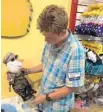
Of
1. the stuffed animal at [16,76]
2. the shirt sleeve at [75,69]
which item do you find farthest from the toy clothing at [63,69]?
the stuffed animal at [16,76]

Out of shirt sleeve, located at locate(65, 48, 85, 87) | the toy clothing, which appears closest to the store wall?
the toy clothing

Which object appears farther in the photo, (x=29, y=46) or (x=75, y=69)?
(x=29, y=46)

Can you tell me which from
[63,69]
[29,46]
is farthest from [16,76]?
[63,69]

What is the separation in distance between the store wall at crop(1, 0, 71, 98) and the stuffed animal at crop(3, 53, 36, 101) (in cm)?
11

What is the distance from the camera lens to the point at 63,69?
1.23 m

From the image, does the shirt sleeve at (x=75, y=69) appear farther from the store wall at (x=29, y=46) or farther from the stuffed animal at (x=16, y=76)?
the store wall at (x=29, y=46)

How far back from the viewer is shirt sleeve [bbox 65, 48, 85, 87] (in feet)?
3.92

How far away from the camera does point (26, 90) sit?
1575 mm

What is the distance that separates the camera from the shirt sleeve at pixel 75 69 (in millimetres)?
1193

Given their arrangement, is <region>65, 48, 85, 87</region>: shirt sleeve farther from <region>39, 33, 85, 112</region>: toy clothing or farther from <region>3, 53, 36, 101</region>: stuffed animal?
<region>3, 53, 36, 101</region>: stuffed animal

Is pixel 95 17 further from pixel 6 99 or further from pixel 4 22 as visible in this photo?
pixel 6 99

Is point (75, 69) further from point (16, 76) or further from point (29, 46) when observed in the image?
point (29, 46)

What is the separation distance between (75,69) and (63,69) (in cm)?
7

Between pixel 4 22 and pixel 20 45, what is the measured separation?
207 mm
